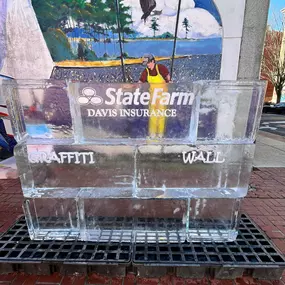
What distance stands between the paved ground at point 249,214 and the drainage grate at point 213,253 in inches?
6.8

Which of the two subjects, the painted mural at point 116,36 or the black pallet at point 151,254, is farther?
the painted mural at point 116,36

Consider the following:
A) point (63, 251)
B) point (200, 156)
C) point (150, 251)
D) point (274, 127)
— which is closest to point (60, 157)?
point (63, 251)

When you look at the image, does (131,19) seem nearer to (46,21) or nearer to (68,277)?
(46,21)

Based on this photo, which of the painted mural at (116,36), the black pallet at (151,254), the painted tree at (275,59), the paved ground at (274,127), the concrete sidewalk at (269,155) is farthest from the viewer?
the painted tree at (275,59)

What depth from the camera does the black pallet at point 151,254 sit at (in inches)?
72.6

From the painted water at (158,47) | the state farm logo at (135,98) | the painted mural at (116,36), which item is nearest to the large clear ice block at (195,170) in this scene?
the state farm logo at (135,98)

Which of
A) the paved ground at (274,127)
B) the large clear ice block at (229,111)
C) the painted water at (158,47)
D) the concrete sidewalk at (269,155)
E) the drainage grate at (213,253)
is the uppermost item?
the painted water at (158,47)

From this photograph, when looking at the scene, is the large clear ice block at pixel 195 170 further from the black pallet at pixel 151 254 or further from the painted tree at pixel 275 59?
the painted tree at pixel 275 59

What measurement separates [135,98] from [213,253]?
1.60m

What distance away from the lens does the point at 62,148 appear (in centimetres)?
199

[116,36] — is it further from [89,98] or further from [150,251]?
[150,251]

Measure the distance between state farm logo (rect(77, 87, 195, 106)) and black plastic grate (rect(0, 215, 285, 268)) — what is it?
1.34 m

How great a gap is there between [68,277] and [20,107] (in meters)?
1.59

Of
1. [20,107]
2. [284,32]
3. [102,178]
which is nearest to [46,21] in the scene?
[20,107]
